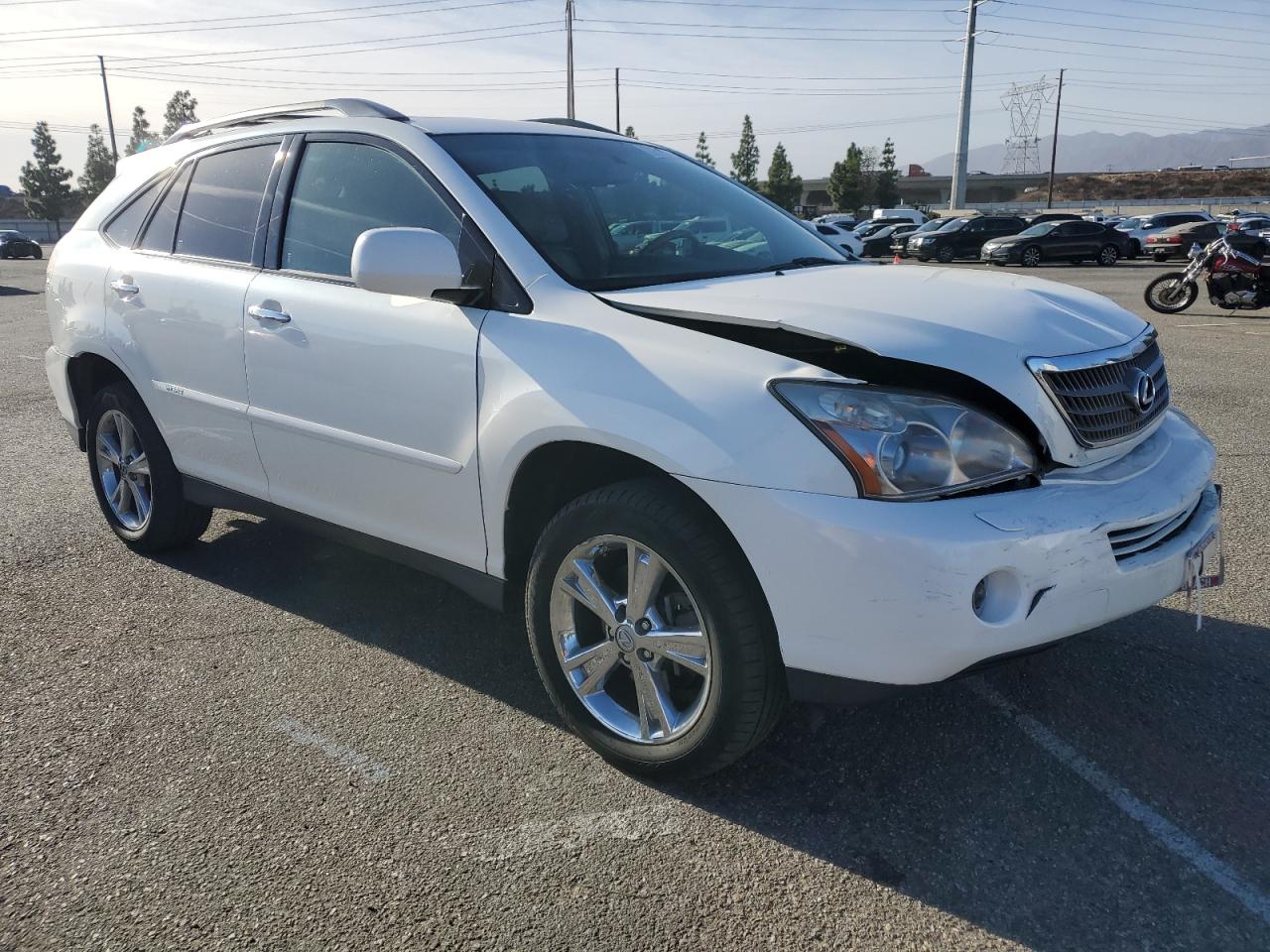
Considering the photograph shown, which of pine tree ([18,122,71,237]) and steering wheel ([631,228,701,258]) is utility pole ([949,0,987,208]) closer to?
steering wheel ([631,228,701,258])

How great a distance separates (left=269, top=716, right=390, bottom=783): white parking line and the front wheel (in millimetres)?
13958

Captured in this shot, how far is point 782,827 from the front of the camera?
2.62 metres

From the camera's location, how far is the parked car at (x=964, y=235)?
32.9 metres

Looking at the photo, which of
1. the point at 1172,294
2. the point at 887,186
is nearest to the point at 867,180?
the point at 887,186

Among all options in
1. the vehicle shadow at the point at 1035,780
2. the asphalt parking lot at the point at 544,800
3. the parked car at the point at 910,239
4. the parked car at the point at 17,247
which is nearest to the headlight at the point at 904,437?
the vehicle shadow at the point at 1035,780

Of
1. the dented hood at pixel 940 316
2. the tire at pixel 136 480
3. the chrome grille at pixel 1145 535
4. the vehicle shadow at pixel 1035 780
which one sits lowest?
the vehicle shadow at pixel 1035 780

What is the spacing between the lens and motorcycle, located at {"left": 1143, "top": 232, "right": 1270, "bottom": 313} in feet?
44.3

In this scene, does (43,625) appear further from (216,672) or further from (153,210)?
(153,210)

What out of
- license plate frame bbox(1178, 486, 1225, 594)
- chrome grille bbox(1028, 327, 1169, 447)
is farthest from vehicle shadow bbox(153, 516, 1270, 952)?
chrome grille bbox(1028, 327, 1169, 447)

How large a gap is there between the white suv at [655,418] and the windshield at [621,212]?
17 millimetres

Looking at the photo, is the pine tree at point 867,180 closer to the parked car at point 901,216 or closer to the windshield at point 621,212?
the parked car at point 901,216

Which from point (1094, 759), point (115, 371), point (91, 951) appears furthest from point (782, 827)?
point (115, 371)

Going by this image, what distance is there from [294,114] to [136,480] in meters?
1.82

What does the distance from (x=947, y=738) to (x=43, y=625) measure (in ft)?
11.0
